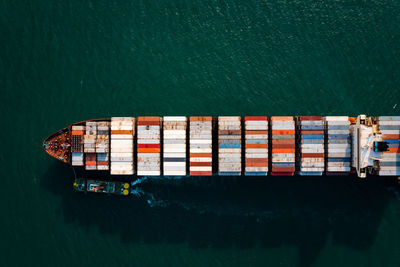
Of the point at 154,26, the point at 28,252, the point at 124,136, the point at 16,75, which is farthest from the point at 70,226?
the point at 154,26

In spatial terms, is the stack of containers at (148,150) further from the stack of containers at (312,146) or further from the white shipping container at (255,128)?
the stack of containers at (312,146)

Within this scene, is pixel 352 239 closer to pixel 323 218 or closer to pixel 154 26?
pixel 323 218

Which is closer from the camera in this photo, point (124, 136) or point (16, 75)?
point (124, 136)

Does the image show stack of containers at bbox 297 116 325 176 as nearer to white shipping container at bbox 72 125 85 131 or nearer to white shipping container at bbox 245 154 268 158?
white shipping container at bbox 245 154 268 158

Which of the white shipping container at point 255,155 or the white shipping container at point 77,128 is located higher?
the white shipping container at point 77,128

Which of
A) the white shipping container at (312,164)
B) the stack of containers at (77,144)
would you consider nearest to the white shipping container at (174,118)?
the stack of containers at (77,144)

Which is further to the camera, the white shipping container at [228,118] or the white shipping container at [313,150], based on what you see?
the white shipping container at [228,118]

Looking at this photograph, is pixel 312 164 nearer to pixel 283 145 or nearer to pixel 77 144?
pixel 283 145

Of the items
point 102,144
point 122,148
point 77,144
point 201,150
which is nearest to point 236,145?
point 201,150
